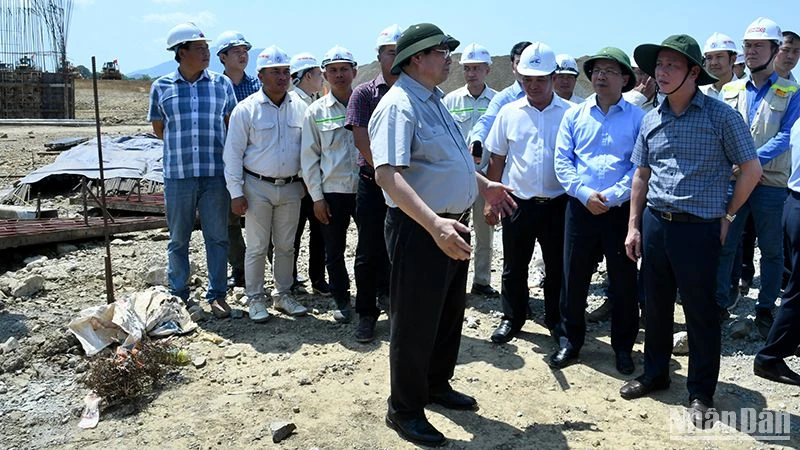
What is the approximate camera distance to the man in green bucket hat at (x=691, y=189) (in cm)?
397

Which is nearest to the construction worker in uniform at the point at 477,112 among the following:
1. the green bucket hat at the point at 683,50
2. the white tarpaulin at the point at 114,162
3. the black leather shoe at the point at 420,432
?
the green bucket hat at the point at 683,50

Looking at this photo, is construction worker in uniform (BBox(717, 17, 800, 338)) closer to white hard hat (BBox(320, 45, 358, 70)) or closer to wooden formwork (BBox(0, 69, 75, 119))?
white hard hat (BBox(320, 45, 358, 70))

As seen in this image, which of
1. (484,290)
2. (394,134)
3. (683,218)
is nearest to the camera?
(394,134)

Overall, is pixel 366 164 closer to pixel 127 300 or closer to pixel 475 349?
pixel 475 349

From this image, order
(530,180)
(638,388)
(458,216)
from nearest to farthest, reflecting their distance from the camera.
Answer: (458,216) → (638,388) → (530,180)

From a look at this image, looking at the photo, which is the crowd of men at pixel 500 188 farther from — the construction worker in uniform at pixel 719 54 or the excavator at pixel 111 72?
the excavator at pixel 111 72

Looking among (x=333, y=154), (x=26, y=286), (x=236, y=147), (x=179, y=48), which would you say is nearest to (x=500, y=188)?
(x=333, y=154)

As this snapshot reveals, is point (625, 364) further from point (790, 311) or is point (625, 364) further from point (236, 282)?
point (236, 282)

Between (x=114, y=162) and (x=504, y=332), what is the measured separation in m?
8.17

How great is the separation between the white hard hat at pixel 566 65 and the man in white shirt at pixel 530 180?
0.47 metres

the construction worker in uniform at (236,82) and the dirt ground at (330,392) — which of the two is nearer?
the dirt ground at (330,392)

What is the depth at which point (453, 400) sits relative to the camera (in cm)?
431

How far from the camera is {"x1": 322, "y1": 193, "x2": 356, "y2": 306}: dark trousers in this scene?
5.78m

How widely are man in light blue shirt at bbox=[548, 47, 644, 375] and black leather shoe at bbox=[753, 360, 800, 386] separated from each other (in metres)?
0.83
